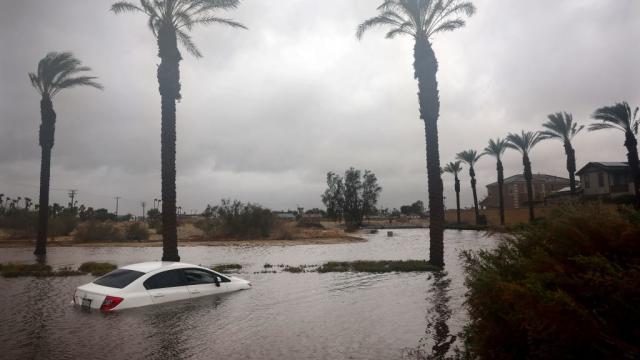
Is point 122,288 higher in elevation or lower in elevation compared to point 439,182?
lower

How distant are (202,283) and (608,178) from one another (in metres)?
53.6

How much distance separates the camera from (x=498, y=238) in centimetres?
654

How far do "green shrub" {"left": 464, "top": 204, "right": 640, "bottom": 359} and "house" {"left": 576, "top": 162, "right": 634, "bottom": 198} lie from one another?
54.3 metres

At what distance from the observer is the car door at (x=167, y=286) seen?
38.2ft

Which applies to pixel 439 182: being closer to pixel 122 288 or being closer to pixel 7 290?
pixel 122 288

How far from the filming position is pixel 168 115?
69.6ft

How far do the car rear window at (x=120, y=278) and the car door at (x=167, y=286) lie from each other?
0.34 meters

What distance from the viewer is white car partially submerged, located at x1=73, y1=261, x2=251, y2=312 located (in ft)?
35.8

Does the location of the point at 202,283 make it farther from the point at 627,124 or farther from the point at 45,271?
the point at 627,124

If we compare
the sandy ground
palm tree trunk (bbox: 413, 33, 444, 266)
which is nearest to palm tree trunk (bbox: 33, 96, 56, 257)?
the sandy ground

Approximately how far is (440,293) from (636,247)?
1168 cm

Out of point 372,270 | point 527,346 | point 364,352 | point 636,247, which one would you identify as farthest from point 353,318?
point 372,270

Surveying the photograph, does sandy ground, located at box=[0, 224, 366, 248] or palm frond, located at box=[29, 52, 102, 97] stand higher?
palm frond, located at box=[29, 52, 102, 97]

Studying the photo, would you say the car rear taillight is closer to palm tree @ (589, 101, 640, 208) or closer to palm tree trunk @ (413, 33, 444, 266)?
palm tree trunk @ (413, 33, 444, 266)
